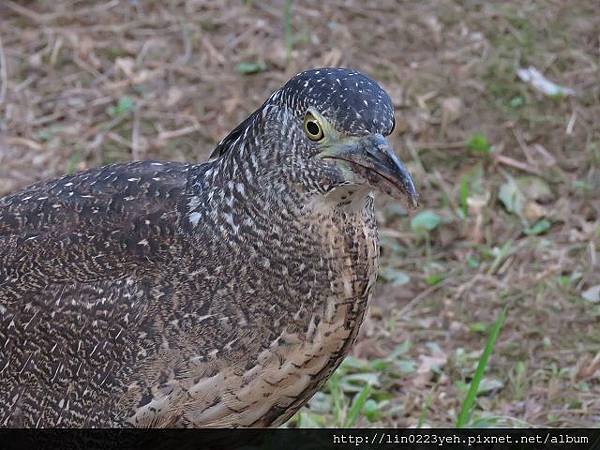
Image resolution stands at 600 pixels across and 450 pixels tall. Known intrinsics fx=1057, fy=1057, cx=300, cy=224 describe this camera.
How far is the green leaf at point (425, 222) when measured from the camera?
606cm

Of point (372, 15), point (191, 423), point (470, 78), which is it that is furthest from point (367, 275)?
point (372, 15)

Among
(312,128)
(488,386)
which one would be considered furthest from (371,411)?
(312,128)

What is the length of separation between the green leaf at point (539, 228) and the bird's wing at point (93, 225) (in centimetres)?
267

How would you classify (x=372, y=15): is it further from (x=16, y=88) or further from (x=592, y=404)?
(x=592, y=404)

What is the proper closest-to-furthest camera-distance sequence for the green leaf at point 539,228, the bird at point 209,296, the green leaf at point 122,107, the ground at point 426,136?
the bird at point 209,296 → the ground at point 426,136 → the green leaf at point 539,228 → the green leaf at point 122,107

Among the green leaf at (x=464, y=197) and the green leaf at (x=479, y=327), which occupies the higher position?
the green leaf at (x=464, y=197)

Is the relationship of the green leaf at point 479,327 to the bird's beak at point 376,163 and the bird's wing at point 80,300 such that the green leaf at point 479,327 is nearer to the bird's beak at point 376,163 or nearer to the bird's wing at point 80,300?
the bird's wing at point 80,300

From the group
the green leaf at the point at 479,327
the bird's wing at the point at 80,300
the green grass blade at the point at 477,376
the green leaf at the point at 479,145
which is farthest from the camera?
the green leaf at the point at 479,145

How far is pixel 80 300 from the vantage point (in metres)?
3.69

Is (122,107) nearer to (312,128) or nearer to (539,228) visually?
(539,228)

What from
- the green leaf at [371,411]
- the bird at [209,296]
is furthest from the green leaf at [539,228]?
the bird at [209,296]

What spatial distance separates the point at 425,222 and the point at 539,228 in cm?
65

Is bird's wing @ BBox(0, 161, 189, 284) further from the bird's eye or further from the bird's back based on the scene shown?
the bird's eye

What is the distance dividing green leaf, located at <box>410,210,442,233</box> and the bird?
7.76 ft
